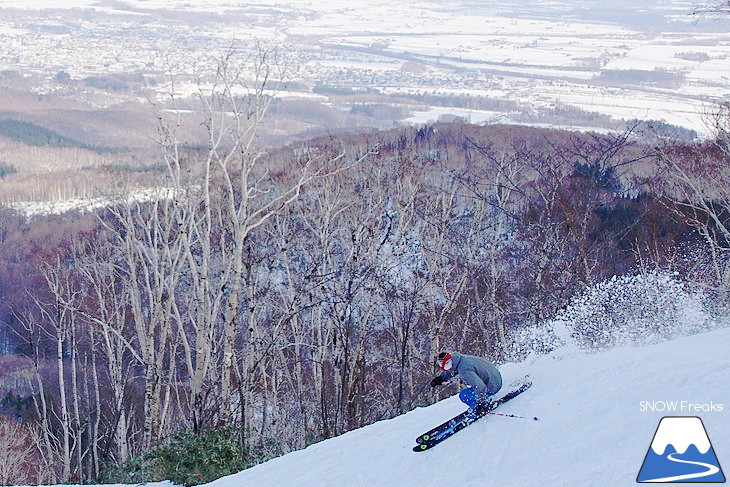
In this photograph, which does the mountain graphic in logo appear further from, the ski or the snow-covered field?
the snow-covered field

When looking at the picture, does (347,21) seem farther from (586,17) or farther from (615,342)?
(615,342)

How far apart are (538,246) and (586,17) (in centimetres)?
10977

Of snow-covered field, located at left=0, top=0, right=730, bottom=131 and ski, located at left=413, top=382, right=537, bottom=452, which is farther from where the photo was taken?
snow-covered field, located at left=0, top=0, right=730, bottom=131

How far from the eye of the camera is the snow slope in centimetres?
650

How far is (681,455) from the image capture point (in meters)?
6.13

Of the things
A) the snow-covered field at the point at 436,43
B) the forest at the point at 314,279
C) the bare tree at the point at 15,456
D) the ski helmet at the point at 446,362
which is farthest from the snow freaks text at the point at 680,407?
the snow-covered field at the point at 436,43

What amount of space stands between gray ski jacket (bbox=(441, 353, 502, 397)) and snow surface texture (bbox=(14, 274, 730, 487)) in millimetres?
270

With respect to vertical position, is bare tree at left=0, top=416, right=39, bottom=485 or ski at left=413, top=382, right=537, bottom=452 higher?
ski at left=413, top=382, right=537, bottom=452

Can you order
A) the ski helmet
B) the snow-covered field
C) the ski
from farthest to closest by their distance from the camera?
the snow-covered field
the ski
the ski helmet

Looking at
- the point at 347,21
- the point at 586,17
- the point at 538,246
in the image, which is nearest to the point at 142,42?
the point at 347,21

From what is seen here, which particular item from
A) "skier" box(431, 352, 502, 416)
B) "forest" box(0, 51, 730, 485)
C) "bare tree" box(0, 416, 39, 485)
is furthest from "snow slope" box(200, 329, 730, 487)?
"bare tree" box(0, 416, 39, 485)

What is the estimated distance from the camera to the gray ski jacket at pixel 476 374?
25.9 ft

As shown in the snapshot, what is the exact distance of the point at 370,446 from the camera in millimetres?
8867

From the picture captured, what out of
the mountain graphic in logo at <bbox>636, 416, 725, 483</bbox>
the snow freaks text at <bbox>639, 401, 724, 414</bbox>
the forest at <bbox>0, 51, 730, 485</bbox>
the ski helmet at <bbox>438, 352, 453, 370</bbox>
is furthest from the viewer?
the forest at <bbox>0, 51, 730, 485</bbox>
